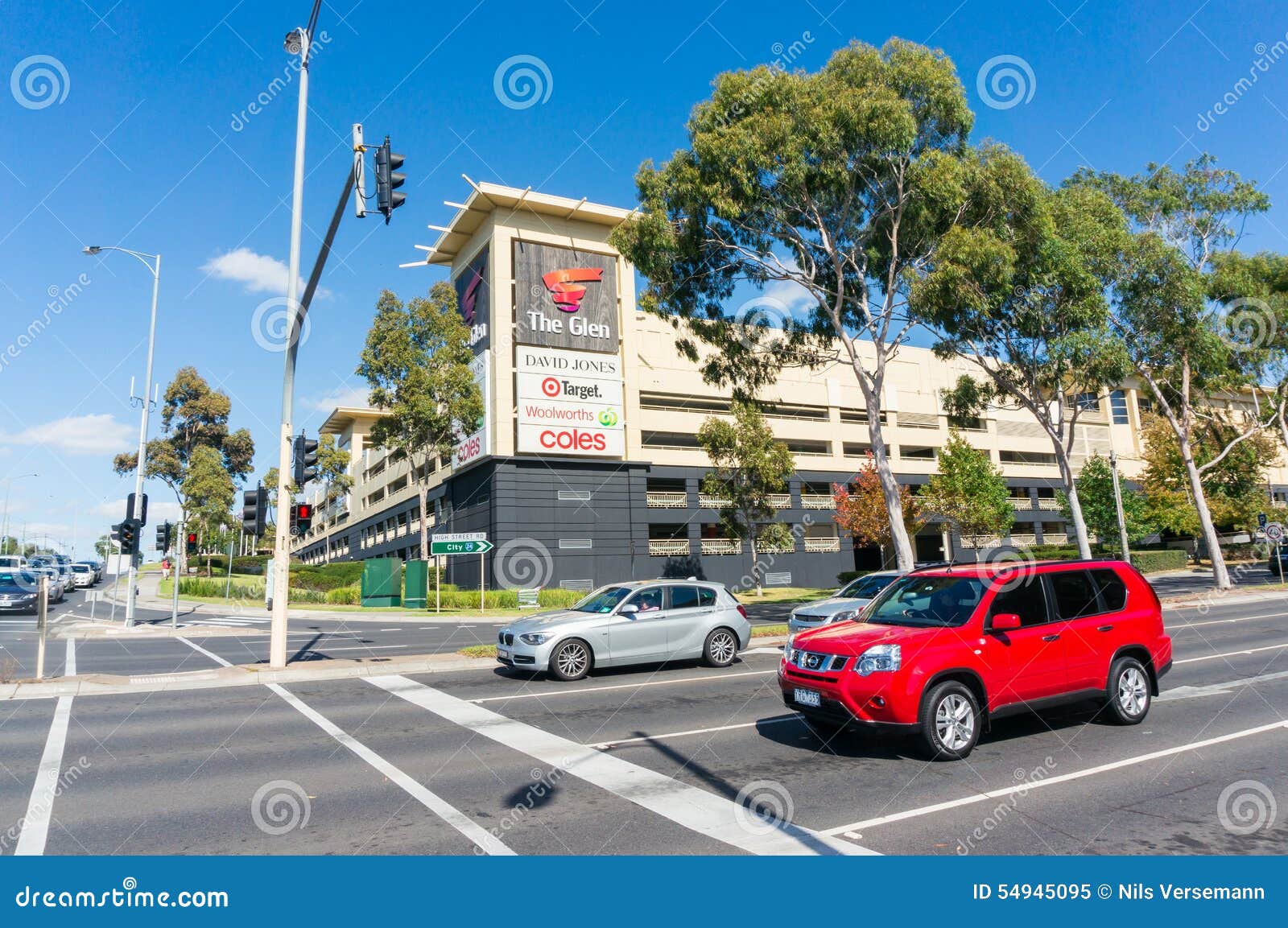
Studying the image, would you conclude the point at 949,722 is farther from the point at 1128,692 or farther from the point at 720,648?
the point at 720,648

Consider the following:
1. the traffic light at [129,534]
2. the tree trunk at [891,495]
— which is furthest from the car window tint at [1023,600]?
the traffic light at [129,534]

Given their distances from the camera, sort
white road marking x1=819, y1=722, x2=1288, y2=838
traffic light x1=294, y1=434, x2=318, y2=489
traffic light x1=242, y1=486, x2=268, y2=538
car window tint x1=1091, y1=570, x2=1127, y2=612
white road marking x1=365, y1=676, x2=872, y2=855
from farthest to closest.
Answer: traffic light x1=242, y1=486, x2=268, y2=538
traffic light x1=294, y1=434, x2=318, y2=489
car window tint x1=1091, y1=570, x2=1127, y2=612
white road marking x1=819, y1=722, x2=1288, y2=838
white road marking x1=365, y1=676, x2=872, y2=855

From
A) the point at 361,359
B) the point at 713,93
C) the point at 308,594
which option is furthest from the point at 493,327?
the point at 713,93

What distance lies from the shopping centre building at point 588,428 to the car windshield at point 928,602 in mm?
30125

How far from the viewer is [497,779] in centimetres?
665

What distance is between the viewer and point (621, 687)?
11914 millimetres

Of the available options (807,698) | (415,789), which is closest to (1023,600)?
(807,698)

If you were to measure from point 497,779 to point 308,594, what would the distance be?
35973 millimetres

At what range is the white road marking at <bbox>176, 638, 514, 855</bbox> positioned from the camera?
5.12 meters

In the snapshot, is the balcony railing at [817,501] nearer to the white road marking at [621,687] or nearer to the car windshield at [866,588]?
the car windshield at [866,588]

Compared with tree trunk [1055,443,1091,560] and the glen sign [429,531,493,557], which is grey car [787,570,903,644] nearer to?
tree trunk [1055,443,1091,560]

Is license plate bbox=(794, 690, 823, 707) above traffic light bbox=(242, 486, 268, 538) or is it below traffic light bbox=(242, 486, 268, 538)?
below

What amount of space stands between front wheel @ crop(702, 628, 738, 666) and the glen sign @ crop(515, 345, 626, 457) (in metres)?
24.8

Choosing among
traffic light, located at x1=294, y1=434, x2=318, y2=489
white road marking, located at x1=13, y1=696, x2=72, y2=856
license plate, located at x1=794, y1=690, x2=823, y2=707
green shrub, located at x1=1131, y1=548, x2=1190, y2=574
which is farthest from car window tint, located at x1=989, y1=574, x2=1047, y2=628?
green shrub, located at x1=1131, y1=548, x2=1190, y2=574
